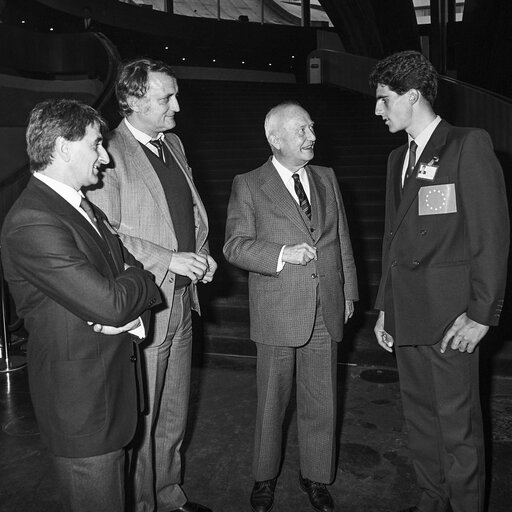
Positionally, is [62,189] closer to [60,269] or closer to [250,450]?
[60,269]

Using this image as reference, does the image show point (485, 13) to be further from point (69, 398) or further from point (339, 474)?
point (69, 398)

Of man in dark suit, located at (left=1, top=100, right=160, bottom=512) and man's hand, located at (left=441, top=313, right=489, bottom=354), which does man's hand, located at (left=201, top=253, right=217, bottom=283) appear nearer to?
man in dark suit, located at (left=1, top=100, right=160, bottom=512)

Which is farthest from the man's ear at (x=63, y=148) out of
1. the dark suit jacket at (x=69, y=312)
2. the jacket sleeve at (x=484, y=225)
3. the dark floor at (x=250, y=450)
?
the dark floor at (x=250, y=450)

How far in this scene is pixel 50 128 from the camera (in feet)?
5.43

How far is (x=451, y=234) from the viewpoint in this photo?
207 centimetres

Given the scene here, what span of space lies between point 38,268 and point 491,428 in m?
2.77

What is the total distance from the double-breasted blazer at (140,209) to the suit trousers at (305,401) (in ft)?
1.76

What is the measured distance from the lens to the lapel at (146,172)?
2.27 m

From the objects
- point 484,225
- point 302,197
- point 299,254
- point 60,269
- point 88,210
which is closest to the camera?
point 60,269

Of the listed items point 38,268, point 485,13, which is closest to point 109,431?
point 38,268

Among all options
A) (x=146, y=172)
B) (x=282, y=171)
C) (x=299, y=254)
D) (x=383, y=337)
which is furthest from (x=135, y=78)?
(x=383, y=337)

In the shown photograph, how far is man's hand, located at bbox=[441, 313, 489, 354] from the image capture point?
2025 mm

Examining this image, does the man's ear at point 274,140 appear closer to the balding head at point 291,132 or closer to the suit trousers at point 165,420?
the balding head at point 291,132

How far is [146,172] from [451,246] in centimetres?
120
